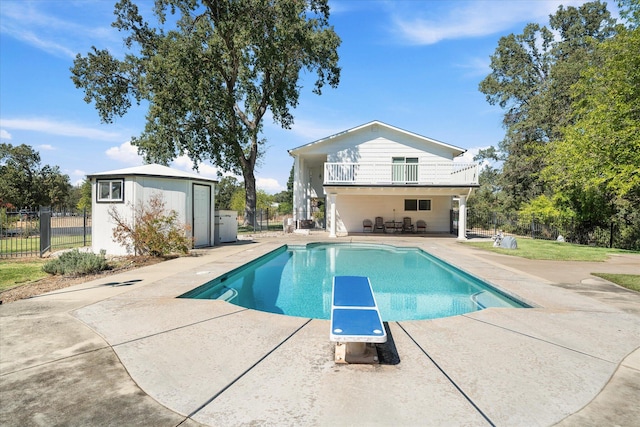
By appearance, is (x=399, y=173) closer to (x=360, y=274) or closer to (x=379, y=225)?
(x=379, y=225)

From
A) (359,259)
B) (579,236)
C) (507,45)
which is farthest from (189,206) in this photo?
(507,45)

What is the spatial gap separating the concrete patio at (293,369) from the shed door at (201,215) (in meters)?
7.76

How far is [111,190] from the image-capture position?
1179cm

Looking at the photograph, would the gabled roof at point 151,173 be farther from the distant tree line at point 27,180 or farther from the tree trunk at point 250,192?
the distant tree line at point 27,180

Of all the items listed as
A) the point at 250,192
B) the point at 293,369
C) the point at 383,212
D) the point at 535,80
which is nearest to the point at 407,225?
the point at 383,212

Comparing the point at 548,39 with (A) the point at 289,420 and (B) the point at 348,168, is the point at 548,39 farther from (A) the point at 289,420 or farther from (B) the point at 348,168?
(A) the point at 289,420

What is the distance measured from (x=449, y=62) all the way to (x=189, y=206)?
16.7 m

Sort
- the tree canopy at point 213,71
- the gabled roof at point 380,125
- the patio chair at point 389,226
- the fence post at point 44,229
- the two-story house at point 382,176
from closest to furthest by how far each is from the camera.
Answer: the fence post at point 44,229 < the two-story house at point 382,176 < the gabled roof at point 380,125 < the tree canopy at point 213,71 < the patio chair at point 389,226

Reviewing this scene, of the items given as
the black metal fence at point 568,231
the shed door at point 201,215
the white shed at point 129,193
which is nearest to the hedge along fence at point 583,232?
the black metal fence at point 568,231

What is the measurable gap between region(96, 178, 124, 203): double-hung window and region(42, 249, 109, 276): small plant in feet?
11.1

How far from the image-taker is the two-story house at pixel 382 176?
18.9 metres

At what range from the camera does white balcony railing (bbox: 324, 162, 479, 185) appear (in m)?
18.4

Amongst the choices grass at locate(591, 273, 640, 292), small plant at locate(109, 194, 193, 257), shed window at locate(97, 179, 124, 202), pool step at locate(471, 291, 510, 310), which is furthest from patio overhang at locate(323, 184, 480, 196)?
pool step at locate(471, 291, 510, 310)

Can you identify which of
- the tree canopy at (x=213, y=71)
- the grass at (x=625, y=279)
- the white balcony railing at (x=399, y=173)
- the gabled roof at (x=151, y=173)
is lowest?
the grass at (x=625, y=279)
